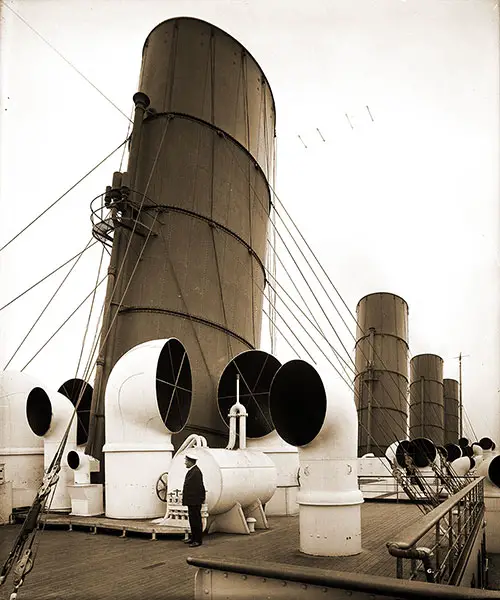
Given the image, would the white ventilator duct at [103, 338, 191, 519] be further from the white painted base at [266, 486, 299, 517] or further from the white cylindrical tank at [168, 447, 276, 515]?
the white painted base at [266, 486, 299, 517]

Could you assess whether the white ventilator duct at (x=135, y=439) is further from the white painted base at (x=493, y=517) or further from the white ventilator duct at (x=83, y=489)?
the white painted base at (x=493, y=517)

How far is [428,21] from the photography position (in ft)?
23.4

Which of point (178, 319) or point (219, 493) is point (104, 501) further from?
point (178, 319)

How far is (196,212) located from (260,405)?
182 inches

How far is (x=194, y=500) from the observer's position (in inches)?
326

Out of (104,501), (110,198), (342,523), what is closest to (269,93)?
(110,198)

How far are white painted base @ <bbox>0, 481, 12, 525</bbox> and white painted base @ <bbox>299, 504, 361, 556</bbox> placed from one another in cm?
597

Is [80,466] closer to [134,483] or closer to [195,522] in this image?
[134,483]

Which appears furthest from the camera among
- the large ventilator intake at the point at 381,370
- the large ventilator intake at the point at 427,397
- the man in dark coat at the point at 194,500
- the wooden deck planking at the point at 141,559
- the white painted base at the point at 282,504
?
the large ventilator intake at the point at 427,397

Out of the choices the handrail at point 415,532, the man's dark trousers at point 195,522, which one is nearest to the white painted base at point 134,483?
the man's dark trousers at point 195,522

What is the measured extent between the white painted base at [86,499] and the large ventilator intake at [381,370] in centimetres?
1993

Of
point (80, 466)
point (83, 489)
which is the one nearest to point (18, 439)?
point (80, 466)

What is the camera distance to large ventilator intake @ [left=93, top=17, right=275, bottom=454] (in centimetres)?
1294

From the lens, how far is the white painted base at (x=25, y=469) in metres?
12.2
